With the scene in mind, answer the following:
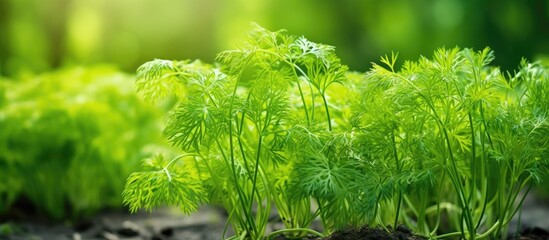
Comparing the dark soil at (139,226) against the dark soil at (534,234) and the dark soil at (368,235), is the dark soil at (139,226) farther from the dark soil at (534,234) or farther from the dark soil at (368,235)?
the dark soil at (368,235)

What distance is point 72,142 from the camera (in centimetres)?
390

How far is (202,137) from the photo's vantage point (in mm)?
2072

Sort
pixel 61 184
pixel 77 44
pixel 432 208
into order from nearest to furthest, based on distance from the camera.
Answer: pixel 432 208, pixel 61 184, pixel 77 44

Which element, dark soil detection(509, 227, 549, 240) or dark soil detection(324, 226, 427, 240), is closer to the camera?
dark soil detection(324, 226, 427, 240)

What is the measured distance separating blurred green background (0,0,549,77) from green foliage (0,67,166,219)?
100 inches

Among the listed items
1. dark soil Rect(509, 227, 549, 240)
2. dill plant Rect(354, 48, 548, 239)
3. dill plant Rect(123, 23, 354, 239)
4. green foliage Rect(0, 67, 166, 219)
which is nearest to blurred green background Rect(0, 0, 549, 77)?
green foliage Rect(0, 67, 166, 219)

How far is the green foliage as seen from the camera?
3846mm

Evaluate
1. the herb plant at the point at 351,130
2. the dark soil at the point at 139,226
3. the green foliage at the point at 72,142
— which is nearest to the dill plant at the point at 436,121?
the herb plant at the point at 351,130

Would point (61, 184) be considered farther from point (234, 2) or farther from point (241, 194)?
point (234, 2)

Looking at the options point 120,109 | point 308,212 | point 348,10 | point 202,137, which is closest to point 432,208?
point 308,212

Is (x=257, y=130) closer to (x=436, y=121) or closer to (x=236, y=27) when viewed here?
(x=436, y=121)

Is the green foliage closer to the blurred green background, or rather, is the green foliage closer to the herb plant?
the herb plant

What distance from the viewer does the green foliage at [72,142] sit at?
3.85 metres

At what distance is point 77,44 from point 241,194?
20.0 ft
